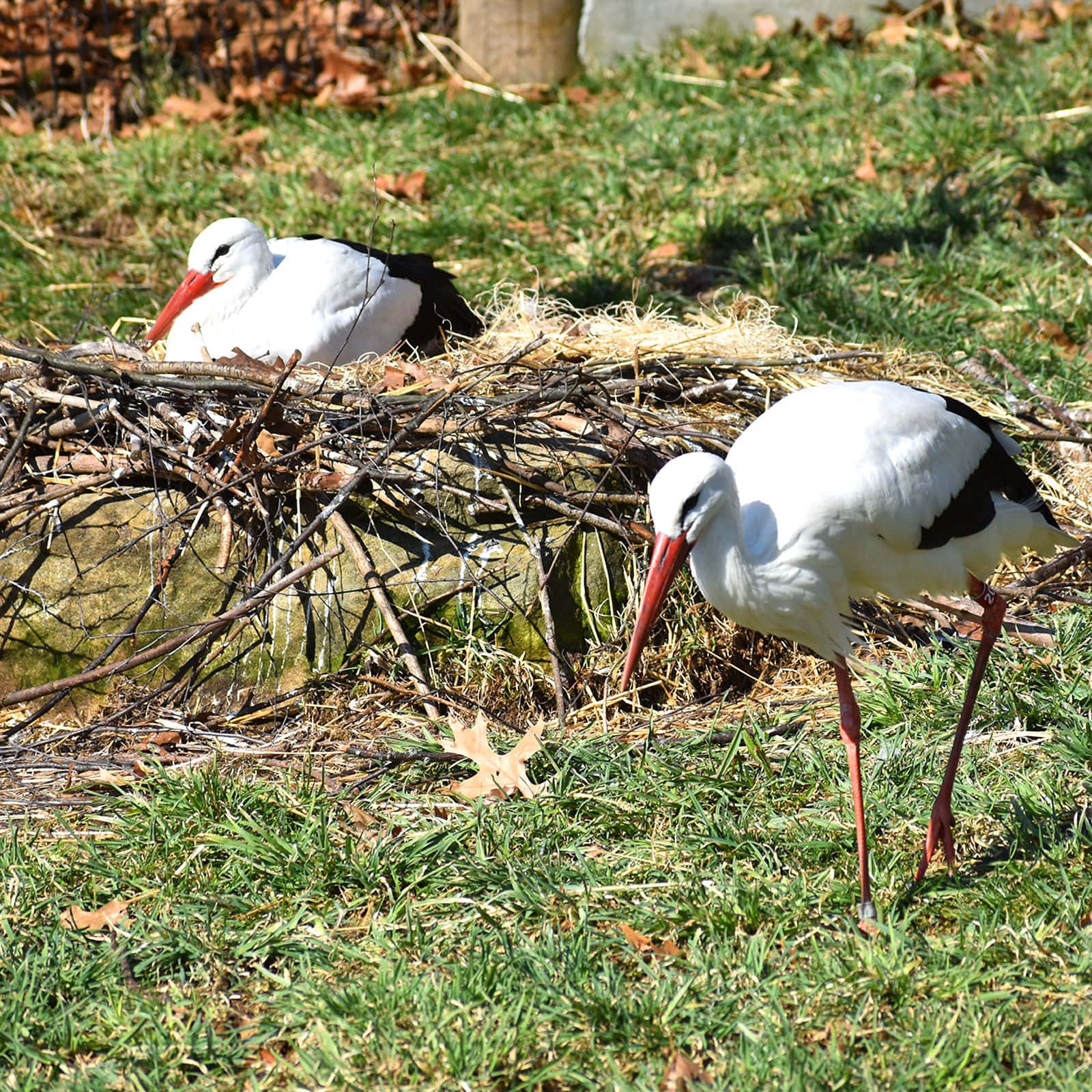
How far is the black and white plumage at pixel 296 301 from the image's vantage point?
450 centimetres

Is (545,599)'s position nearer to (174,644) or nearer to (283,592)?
(283,592)

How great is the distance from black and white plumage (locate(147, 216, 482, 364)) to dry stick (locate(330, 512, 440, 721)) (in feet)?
3.28

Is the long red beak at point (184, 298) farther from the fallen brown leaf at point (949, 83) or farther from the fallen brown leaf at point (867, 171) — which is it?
the fallen brown leaf at point (949, 83)

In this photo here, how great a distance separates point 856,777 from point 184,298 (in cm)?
305

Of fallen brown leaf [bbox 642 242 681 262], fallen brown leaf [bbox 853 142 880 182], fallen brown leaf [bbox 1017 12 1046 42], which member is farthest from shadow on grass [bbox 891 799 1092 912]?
fallen brown leaf [bbox 1017 12 1046 42]

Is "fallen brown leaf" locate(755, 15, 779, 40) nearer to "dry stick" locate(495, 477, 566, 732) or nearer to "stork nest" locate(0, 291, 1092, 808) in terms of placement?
"stork nest" locate(0, 291, 1092, 808)

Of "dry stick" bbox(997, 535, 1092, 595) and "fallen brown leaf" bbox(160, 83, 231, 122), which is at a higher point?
"fallen brown leaf" bbox(160, 83, 231, 122)

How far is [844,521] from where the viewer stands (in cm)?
266

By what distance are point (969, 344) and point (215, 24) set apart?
5087mm

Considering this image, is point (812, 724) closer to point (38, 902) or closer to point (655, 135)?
point (38, 902)

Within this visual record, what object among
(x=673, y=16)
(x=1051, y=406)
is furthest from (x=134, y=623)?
(x=673, y=16)

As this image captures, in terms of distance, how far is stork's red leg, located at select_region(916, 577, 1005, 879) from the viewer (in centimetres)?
278

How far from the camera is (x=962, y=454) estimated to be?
295 cm

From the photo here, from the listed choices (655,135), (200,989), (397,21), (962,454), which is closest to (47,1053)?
(200,989)
